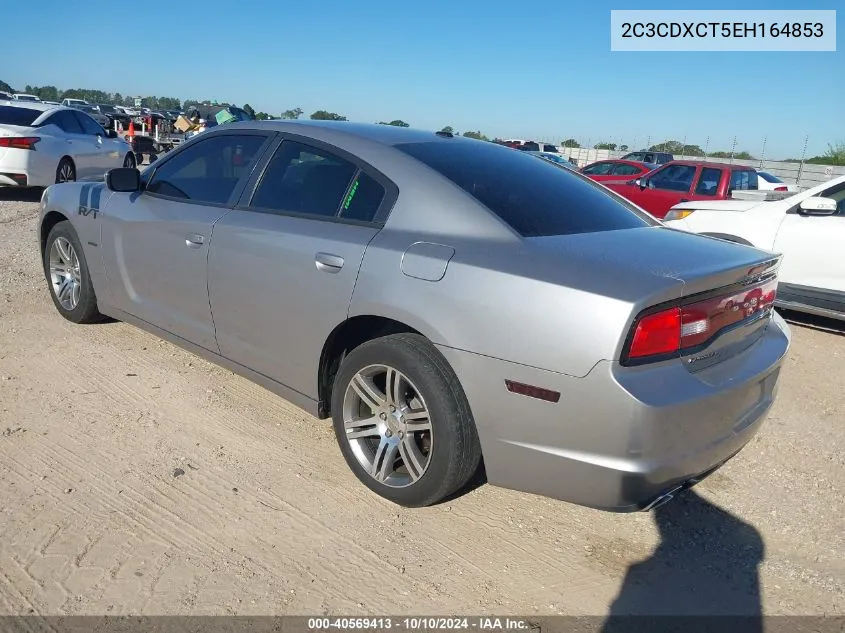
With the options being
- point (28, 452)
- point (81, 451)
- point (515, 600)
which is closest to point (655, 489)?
point (515, 600)

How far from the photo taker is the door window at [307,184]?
3.21m

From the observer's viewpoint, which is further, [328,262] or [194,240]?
[194,240]

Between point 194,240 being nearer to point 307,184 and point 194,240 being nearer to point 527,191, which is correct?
point 307,184

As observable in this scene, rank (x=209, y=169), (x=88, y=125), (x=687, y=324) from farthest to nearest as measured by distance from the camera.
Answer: (x=88, y=125) → (x=209, y=169) → (x=687, y=324)

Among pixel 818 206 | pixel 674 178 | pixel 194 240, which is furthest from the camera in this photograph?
pixel 674 178

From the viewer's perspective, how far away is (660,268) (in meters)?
2.46

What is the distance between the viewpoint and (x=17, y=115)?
1102 cm

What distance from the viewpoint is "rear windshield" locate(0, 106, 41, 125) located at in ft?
35.6

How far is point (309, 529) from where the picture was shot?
9.14 ft

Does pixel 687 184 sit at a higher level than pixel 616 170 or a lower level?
lower

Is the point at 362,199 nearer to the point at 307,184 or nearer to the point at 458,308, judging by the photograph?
the point at 307,184

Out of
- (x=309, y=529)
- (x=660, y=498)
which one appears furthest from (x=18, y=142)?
(x=660, y=498)

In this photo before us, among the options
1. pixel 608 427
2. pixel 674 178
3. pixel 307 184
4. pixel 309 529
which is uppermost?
pixel 307 184

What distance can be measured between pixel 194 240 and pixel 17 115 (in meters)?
9.47
